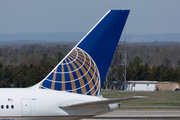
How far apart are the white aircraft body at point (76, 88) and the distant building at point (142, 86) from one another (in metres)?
95.6

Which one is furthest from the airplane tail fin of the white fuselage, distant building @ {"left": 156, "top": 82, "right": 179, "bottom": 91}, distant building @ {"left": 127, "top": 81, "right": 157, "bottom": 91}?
distant building @ {"left": 156, "top": 82, "right": 179, "bottom": 91}

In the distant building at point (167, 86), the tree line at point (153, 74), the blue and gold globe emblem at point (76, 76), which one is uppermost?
the blue and gold globe emblem at point (76, 76)

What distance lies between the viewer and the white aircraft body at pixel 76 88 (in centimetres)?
1603

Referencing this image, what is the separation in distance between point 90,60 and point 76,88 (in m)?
1.80

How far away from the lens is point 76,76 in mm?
17891

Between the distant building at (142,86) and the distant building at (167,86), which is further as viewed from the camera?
the distant building at (167,86)

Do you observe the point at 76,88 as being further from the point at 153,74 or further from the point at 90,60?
the point at 153,74

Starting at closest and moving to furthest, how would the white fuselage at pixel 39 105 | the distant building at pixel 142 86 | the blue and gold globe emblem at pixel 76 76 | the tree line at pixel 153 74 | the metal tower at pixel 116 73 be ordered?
the white fuselage at pixel 39 105
the blue and gold globe emblem at pixel 76 76
the metal tower at pixel 116 73
the distant building at pixel 142 86
the tree line at pixel 153 74

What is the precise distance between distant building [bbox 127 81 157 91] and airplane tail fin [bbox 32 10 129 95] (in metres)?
95.5

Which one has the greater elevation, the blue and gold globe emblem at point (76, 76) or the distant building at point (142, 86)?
the blue and gold globe emblem at point (76, 76)

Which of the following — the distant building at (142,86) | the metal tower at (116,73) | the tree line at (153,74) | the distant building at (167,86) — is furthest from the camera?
the tree line at (153,74)

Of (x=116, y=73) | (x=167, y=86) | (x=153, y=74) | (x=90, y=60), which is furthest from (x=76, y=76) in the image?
(x=153, y=74)

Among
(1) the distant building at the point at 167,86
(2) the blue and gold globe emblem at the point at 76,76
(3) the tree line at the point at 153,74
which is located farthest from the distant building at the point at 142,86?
(2) the blue and gold globe emblem at the point at 76,76

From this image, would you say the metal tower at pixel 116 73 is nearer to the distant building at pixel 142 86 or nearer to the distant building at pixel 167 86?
the distant building at pixel 142 86
